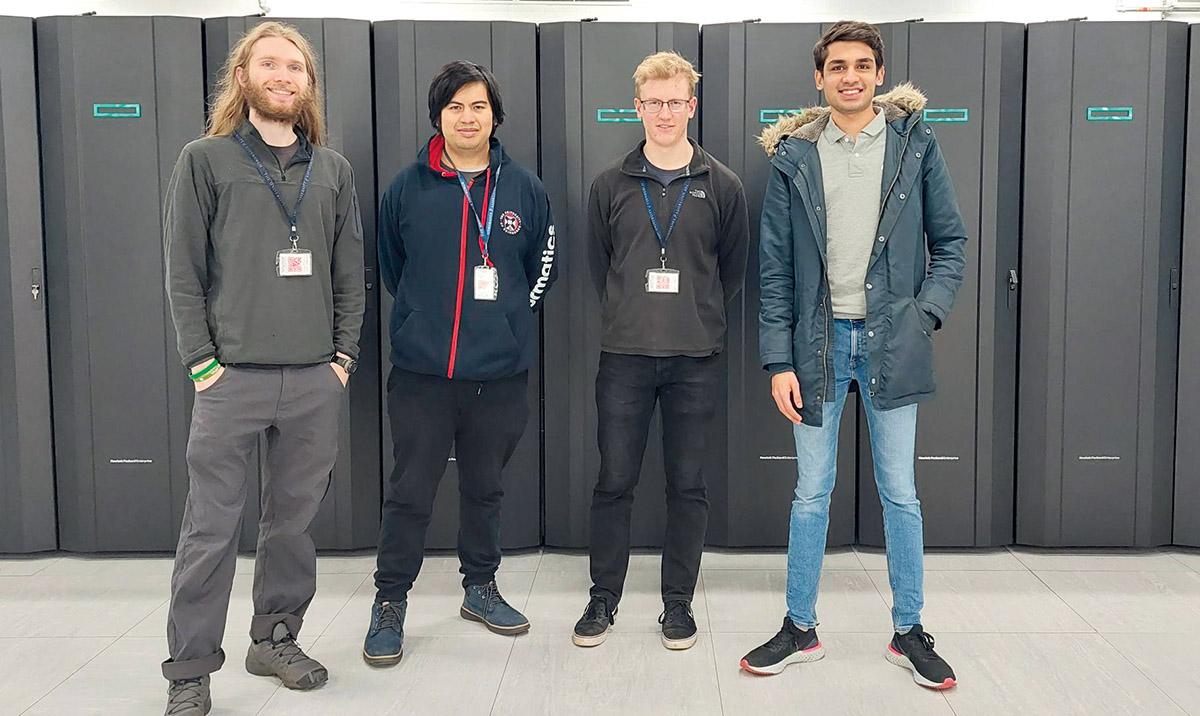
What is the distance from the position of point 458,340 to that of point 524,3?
200cm

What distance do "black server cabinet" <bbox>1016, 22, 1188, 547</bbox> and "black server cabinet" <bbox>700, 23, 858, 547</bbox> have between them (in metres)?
0.75

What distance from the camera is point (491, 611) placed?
3.02 m

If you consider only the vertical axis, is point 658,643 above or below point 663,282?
below

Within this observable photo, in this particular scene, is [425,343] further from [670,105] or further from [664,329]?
[670,105]

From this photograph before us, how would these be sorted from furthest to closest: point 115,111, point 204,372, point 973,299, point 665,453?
point 973,299 < point 115,111 < point 665,453 < point 204,372

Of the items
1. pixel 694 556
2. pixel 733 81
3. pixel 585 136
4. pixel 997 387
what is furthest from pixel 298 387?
pixel 997 387

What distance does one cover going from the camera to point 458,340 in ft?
9.21

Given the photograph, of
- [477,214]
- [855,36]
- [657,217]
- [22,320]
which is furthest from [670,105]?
[22,320]

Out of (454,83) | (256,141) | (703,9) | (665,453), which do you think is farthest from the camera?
(703,9)

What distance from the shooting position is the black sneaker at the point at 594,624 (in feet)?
9.48

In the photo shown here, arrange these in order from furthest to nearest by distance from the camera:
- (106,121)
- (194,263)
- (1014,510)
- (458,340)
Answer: (1014,510)
(106,121)
(458,340)
(194,263)

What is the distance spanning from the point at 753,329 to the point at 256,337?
1.85 metres

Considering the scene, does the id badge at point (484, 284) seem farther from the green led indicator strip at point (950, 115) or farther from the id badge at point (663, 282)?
the green led indicator strip at point (950, 115)

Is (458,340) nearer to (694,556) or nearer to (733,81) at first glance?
(694,556)
